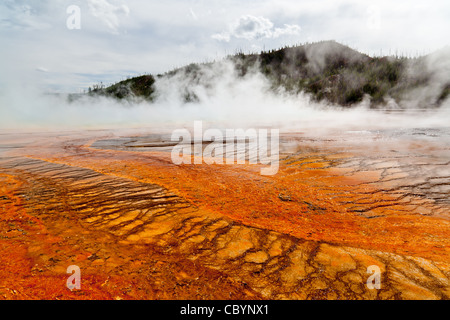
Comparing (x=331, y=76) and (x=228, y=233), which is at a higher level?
(x=331, y=76)

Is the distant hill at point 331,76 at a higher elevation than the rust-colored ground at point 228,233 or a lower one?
higher

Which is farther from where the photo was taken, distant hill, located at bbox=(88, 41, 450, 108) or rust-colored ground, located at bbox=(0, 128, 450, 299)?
distant hill, located at bbox=(88, 41, 450, 108)

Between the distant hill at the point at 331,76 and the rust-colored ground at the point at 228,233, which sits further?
the distant hill at the point at 331,76

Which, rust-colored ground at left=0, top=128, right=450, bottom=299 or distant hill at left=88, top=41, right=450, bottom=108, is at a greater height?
distant hill at left=88, top=41, right=450, bottom=108
